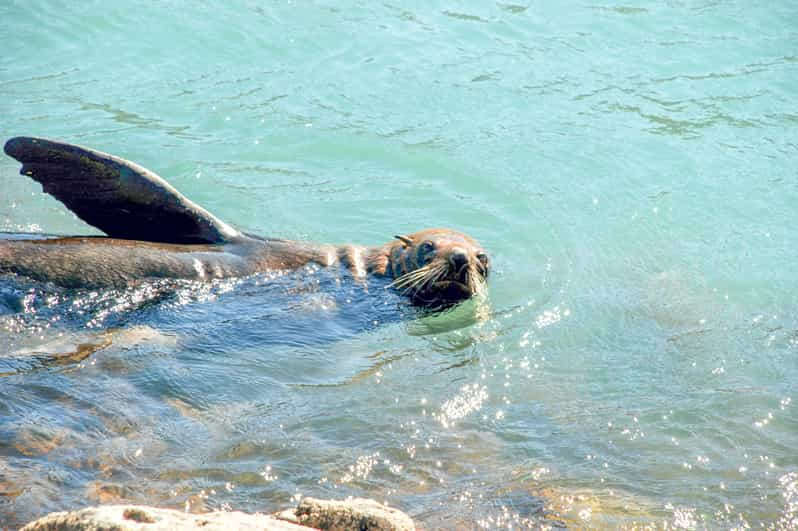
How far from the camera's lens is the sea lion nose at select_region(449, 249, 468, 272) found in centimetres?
738

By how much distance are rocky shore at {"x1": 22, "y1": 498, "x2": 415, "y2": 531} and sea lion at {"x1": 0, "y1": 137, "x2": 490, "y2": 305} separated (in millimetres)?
3524

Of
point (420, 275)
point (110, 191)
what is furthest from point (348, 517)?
point (110, 191)

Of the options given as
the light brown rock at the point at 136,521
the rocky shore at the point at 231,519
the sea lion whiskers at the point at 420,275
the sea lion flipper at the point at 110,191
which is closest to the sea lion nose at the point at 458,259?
the sea lion whiskers at the point at 420,275

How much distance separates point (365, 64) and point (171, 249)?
6201mm

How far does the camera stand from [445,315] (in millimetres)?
7566

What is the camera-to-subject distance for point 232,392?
19.5ft

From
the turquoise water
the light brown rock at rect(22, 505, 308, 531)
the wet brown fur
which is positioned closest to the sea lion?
the wet brown fur

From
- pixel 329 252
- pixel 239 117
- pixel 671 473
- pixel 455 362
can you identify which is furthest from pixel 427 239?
pixel 239 117

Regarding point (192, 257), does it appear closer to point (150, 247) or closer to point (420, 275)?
point (150, 247)

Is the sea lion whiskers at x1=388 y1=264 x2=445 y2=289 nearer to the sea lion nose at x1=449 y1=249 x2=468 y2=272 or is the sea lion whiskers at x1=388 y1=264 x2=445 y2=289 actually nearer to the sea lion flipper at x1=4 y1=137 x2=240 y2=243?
the sea lion nose at x1=449 y1=249 x2=468 y2=272

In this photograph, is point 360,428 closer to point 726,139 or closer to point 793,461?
point 793,461

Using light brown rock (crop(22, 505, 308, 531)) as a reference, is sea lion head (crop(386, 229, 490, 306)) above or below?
below

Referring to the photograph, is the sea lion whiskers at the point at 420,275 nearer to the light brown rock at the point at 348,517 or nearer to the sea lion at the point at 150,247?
the sea lion at the point at 150,247

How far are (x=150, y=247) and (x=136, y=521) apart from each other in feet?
13.6
